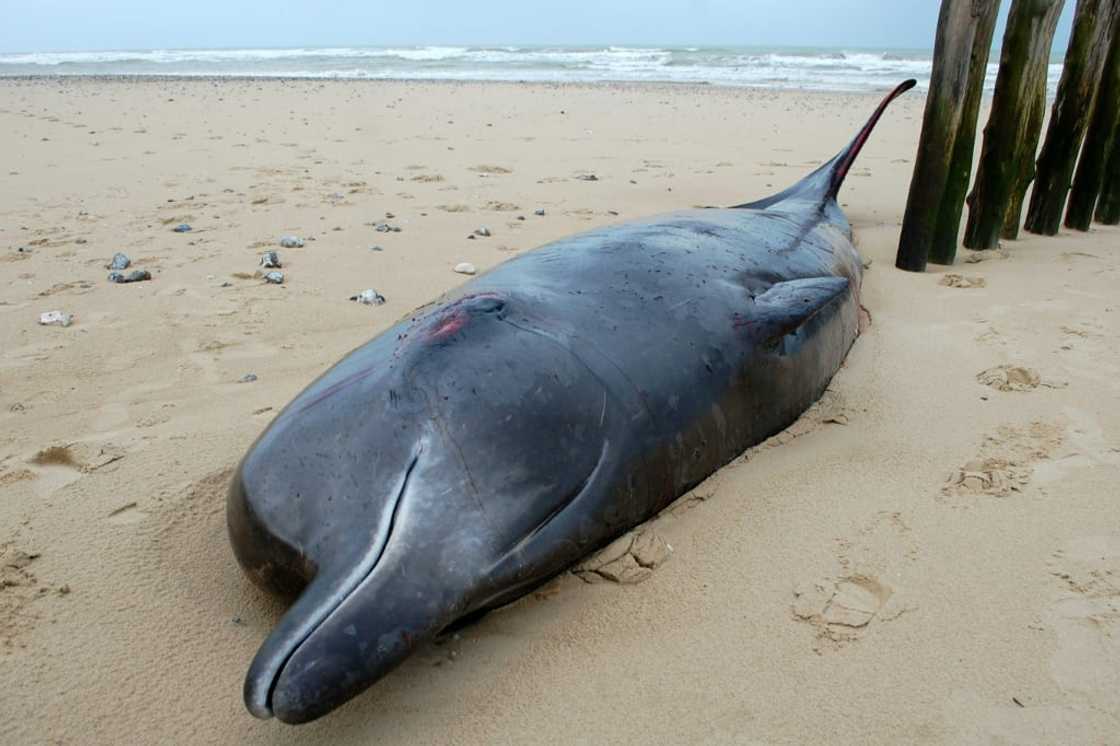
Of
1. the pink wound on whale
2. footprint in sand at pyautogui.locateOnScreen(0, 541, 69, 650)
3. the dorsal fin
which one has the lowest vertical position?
footprint in sand at pyautogui.locateOnScreen(0, 541, 69, 650)

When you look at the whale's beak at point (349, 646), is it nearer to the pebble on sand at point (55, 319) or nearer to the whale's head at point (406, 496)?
the whale's head at point (406, 496)

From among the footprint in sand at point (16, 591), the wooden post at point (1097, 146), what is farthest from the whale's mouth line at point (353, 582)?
the wooden post at point (1097, 146)

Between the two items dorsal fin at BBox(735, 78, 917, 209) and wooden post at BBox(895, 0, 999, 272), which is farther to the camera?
dorsal fin at BBox(735, 78, 917, 209)

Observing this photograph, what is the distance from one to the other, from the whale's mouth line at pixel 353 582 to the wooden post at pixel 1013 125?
462 cm

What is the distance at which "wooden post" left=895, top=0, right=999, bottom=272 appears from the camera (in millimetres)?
4293

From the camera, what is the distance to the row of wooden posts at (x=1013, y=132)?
4.42 metres

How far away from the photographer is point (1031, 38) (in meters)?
4.63

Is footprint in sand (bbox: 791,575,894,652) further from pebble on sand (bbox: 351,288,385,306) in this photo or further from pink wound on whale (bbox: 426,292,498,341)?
pebble on sand (bbox: 351,288,385,306)

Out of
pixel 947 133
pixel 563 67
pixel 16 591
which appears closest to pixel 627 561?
pixel 16 591

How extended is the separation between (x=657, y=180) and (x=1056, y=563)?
19.2ft

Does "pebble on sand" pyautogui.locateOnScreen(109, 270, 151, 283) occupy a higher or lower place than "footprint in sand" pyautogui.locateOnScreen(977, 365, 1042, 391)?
higher

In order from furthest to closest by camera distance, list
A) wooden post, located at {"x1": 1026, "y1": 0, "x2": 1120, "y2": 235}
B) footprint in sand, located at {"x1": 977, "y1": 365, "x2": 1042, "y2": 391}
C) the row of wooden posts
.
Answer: wooden post, located at {"x1": 1026, "y1": 0, "x2": 1120, "y2": 235}, the row of wooden posts, footprint in sand, located at {"x1": 977, "y1": 365, "x2": 1042, "y2": 391}

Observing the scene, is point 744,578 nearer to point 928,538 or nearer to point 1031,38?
point 928,538

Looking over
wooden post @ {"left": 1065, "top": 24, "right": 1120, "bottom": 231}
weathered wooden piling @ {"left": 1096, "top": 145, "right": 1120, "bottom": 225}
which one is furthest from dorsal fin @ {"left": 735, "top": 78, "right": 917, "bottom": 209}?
weathered wooden piling @ {"left": 1096, "top": 145, "right": 1120, "bottom": 225}
